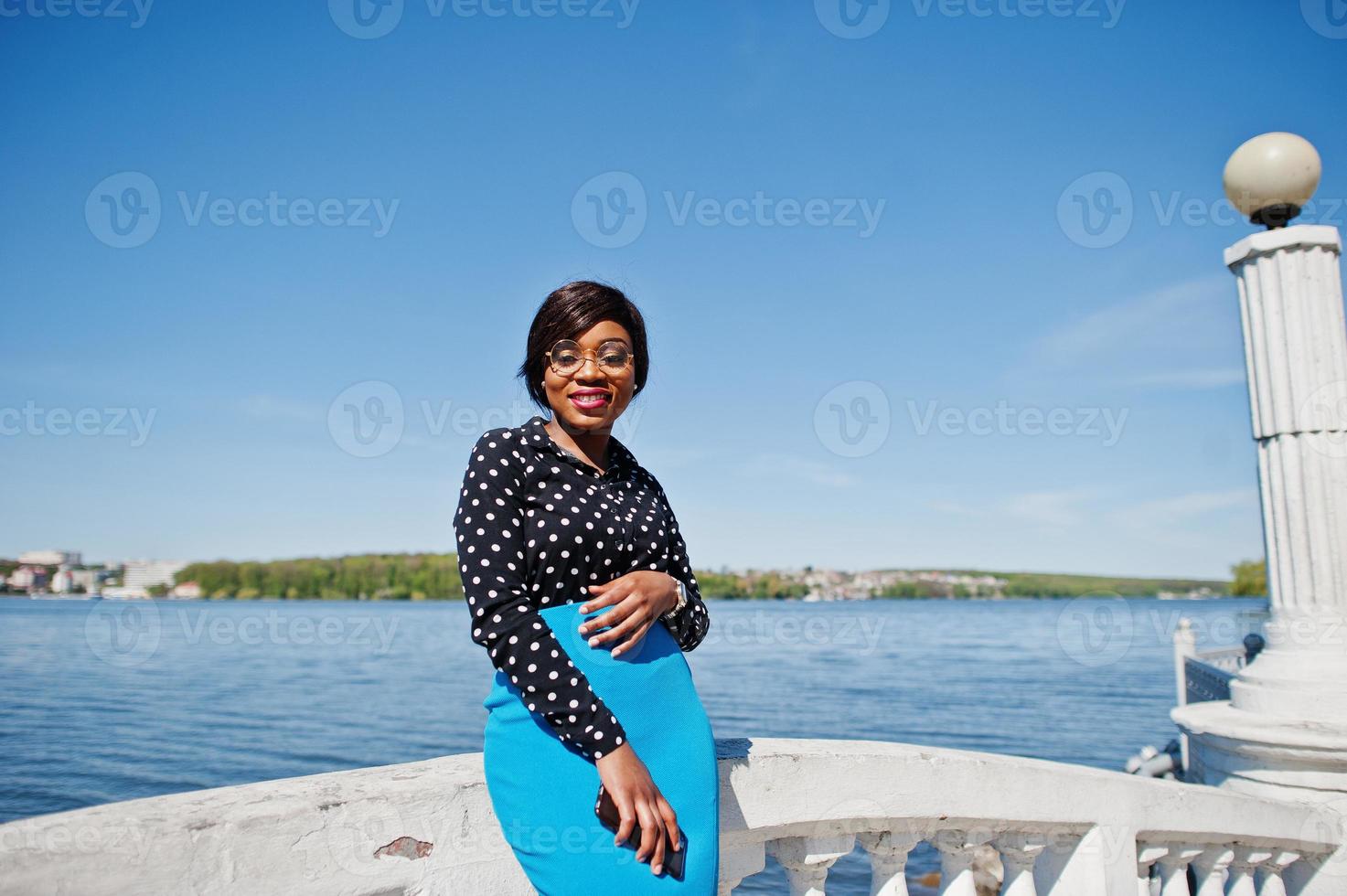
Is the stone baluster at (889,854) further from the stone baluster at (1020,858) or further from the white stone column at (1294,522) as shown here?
the white stone column at (1294,522)

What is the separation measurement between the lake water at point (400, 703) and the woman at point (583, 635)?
409 centimetres

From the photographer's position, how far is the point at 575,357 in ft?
7.21

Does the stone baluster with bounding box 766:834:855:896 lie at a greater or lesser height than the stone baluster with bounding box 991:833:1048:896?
greater

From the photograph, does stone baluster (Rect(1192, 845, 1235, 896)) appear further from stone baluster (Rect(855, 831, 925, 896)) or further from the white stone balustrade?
stone baluster (Rect(855, 831, 925, 896))

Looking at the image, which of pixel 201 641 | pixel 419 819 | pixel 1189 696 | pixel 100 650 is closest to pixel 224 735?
pixel 1189 696

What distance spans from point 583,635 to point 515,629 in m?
0.20

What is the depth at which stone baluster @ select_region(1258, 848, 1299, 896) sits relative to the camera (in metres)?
3.38

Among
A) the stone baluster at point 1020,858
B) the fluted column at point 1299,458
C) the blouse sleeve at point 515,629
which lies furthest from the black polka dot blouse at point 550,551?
the fluted column at point 1299,458

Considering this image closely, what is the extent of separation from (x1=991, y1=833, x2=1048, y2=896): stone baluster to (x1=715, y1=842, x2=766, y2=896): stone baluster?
96cm

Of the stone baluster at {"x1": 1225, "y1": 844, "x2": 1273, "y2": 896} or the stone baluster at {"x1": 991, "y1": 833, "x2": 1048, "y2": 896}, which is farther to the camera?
the stone baluster at {"x1": 1225, "y1": 844, "x2": 1273, "y2": 896}

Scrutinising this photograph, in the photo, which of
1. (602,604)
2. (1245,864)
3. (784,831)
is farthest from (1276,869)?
(602,604)

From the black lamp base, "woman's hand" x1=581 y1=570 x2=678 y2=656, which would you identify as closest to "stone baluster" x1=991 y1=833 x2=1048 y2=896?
"woman's hand" x1=581 y1=570 x2=678 y2=656

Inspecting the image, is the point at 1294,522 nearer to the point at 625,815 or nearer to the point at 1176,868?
the point at 1176,868

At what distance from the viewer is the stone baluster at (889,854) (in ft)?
8.73
